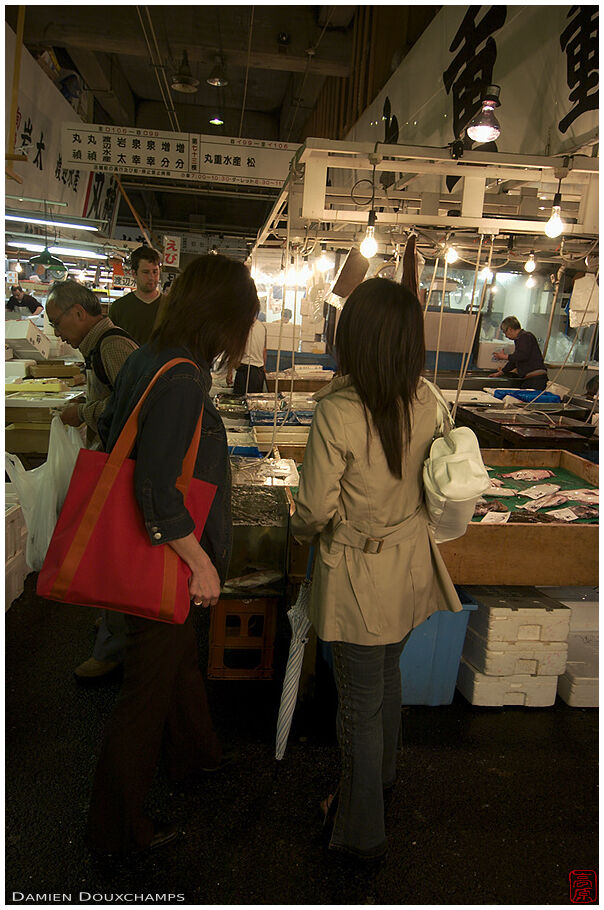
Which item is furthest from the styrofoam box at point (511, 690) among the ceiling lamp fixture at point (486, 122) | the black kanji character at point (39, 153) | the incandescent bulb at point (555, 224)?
the black kanji character at point (39, 153)

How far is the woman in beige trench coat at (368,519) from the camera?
2.03 metres

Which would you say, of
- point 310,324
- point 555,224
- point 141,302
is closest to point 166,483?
point 555,224

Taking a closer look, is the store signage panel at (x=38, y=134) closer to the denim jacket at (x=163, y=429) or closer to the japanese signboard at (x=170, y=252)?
the denim jacket at (x=163, y=429)

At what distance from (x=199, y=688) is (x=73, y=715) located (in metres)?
1.01

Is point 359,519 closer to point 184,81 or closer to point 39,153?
point 39,153

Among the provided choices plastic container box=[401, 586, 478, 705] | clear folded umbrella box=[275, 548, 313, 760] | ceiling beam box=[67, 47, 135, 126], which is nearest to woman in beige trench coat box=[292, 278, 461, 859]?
clear folded umbrella box=[275, 548, 313, 760]

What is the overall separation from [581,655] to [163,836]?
266 centimetres

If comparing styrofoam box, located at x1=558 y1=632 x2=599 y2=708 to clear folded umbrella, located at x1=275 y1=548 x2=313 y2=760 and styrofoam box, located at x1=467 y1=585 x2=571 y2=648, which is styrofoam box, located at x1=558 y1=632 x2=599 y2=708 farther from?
clear folded umbrella, located at x1=275 y1=548 x2=313 y2=760

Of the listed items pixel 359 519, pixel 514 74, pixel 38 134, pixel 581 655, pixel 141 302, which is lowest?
pixel 581 655

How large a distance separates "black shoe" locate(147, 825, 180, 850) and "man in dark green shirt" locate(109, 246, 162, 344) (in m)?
3.98

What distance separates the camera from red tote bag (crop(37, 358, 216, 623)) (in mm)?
1961

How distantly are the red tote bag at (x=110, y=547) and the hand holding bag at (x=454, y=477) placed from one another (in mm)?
889

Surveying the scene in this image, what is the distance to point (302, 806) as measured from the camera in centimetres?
271

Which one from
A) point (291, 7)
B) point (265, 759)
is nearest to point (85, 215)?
point (291, 7)
